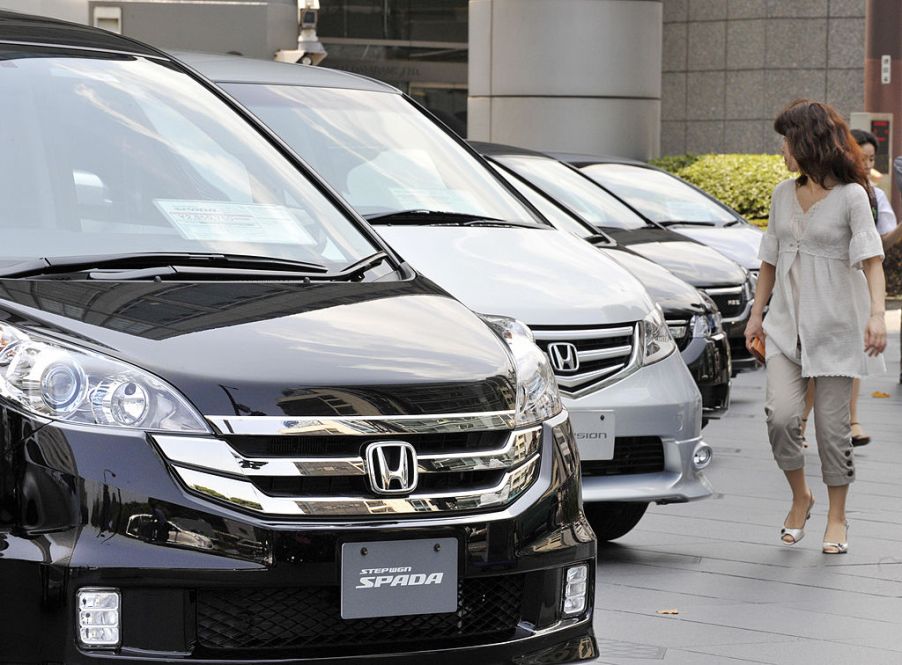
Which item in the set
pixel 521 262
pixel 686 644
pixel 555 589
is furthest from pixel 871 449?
pixel 555 589

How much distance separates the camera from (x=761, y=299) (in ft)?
22.3

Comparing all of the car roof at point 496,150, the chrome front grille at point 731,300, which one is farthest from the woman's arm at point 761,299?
the chrome front grille at point 731,300

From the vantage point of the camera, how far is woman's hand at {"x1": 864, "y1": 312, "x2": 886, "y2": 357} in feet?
21.0

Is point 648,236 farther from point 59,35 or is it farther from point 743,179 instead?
point 743,179

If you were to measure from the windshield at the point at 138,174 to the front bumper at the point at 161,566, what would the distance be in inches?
32.7

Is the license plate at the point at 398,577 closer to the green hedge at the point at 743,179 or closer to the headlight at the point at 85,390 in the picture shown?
the headlight at the point at 85,390

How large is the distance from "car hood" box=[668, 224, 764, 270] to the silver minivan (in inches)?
206

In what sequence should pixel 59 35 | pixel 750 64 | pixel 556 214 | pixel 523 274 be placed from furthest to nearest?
pixel 750 64
pixel 556 214
pixel 523 274
pixel 59 35

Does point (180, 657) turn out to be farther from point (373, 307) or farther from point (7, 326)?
point (373, 307)

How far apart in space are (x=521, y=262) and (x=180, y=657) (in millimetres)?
3343

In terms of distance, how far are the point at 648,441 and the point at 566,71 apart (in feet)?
49.1

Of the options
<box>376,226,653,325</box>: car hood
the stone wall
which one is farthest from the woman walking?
the stone wall

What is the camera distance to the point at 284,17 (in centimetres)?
2502

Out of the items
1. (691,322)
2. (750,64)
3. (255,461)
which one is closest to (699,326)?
(691,322)
